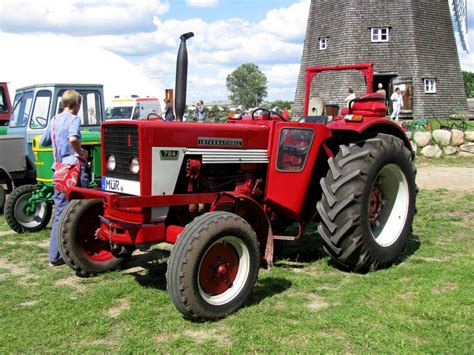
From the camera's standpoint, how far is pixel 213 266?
4066 mm

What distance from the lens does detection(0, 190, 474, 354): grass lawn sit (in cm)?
356

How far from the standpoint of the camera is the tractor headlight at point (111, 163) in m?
4.54

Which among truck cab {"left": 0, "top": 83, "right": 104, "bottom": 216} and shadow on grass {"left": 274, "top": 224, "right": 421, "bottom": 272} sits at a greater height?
truck cab {"left": 0, "top": 83, "right": 104, "bottom": 216}

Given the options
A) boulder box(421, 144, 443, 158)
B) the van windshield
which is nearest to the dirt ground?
boulder box(421, 144, 443, 158)

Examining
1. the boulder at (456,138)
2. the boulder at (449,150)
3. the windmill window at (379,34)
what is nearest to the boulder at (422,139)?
the boulder at (449,150)

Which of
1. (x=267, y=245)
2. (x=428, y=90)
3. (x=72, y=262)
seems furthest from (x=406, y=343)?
(x=428, y=90)

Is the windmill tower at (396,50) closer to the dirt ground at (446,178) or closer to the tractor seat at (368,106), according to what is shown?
the dirt ground at (446,178)

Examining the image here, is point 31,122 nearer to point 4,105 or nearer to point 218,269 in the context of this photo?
point 4,105

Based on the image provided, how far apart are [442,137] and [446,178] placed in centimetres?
470

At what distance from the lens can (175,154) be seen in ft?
14.0

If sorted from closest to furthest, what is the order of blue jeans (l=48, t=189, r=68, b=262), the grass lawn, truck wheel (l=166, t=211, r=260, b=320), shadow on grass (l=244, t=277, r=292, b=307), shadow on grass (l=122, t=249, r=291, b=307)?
the grass lawn
truck wheel (l=166, t=211, r=260, b=320)
shadow on grass (l=244, t=277, r=292, b=307)
shadow on grass (l=122, t=249, r=291, b=307)
blue jeans (l=48, t=189, r=68, b=262)

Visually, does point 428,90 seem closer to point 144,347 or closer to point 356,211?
point 356,211

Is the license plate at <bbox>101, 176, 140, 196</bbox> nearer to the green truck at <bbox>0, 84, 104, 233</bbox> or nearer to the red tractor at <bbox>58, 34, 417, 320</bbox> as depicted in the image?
the red tractor at <bbox>58, 34, 417, 320</bbox>

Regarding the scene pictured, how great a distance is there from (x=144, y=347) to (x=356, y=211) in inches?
86.0
